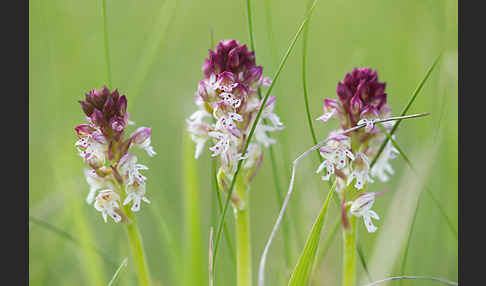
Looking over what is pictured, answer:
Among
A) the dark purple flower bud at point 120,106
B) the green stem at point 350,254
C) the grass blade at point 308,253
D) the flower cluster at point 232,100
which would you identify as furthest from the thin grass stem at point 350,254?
the dark purple flower bud at point 120,106

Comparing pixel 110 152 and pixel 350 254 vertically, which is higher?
pixel 110 152

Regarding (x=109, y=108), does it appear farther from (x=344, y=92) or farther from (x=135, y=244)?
(x=344, y=92)

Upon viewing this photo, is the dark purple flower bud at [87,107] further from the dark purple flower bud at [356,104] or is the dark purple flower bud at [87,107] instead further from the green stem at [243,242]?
the dark purple flower bud at [356,104]

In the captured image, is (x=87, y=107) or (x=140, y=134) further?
(x=140, y=134)

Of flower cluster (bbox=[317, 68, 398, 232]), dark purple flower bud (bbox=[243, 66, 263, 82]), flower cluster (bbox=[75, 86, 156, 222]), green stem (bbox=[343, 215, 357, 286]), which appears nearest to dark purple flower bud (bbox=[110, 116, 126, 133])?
flower cluster (bbox=[75, 86, 156, 222])

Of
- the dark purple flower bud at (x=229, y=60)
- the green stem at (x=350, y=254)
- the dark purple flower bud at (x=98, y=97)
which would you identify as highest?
the dark purple flower bud at (x=229, y=60)

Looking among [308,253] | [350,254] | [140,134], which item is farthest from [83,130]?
[350,254]
